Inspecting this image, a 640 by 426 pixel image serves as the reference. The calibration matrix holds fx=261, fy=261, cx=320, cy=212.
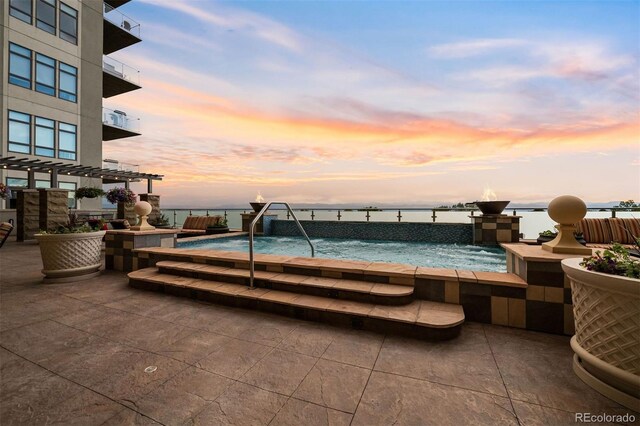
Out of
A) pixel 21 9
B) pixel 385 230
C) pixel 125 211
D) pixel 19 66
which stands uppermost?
pixel 21 9

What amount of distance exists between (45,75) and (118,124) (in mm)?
4020

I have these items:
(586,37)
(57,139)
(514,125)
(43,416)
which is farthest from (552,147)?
(57,139)

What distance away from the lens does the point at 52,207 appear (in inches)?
326

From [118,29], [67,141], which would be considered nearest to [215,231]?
[67,141]

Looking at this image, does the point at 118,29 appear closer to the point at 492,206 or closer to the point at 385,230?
the point at 385,230

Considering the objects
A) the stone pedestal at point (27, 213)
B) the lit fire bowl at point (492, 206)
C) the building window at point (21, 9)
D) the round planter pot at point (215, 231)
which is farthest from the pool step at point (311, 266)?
the building window at point (21, 9)

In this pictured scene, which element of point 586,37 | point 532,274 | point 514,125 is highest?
point 586,37

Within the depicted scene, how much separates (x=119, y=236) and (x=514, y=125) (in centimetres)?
1011

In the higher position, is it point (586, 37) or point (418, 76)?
point (418, 76)

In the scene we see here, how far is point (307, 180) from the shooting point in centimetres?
1541

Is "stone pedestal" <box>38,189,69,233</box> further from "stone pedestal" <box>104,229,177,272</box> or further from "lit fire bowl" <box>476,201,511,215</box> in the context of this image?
"lit fire bowl" <box>476,201,511,215</box>

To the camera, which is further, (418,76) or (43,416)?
(418,76)

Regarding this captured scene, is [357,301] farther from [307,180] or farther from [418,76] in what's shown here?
→ [307,180]

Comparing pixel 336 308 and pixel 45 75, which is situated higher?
pixel 45 75
